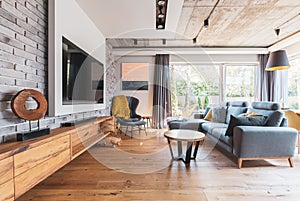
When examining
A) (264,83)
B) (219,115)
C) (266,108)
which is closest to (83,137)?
(266,108)

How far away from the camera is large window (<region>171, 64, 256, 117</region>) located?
619cm

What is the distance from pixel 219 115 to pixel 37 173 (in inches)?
153

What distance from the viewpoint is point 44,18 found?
89.6 inches

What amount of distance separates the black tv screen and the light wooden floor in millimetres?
975

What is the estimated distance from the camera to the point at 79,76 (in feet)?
9.82

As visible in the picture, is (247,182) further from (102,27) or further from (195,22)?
(102,27)

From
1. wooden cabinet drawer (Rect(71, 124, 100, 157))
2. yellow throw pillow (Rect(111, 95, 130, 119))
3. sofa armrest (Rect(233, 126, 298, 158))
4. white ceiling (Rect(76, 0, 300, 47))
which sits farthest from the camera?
yellow throw pillow (Rect(111, 95, 130, 119))

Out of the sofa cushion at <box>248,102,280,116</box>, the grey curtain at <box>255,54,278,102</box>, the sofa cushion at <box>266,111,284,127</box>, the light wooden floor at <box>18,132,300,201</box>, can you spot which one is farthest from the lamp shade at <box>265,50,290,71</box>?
the grey curtain at <box>255,54,278,102</box>

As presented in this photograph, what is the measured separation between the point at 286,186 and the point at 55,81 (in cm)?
288

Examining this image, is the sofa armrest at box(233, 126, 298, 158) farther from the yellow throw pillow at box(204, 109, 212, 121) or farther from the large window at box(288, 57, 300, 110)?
the large window at box(288, 57, 300, 110)

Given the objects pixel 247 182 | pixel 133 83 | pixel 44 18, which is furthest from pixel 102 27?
pixel 247 182

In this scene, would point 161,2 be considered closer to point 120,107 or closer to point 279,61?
point 279,61

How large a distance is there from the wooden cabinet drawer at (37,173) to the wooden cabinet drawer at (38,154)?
0.03 meters

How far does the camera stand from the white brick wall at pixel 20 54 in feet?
5.53
